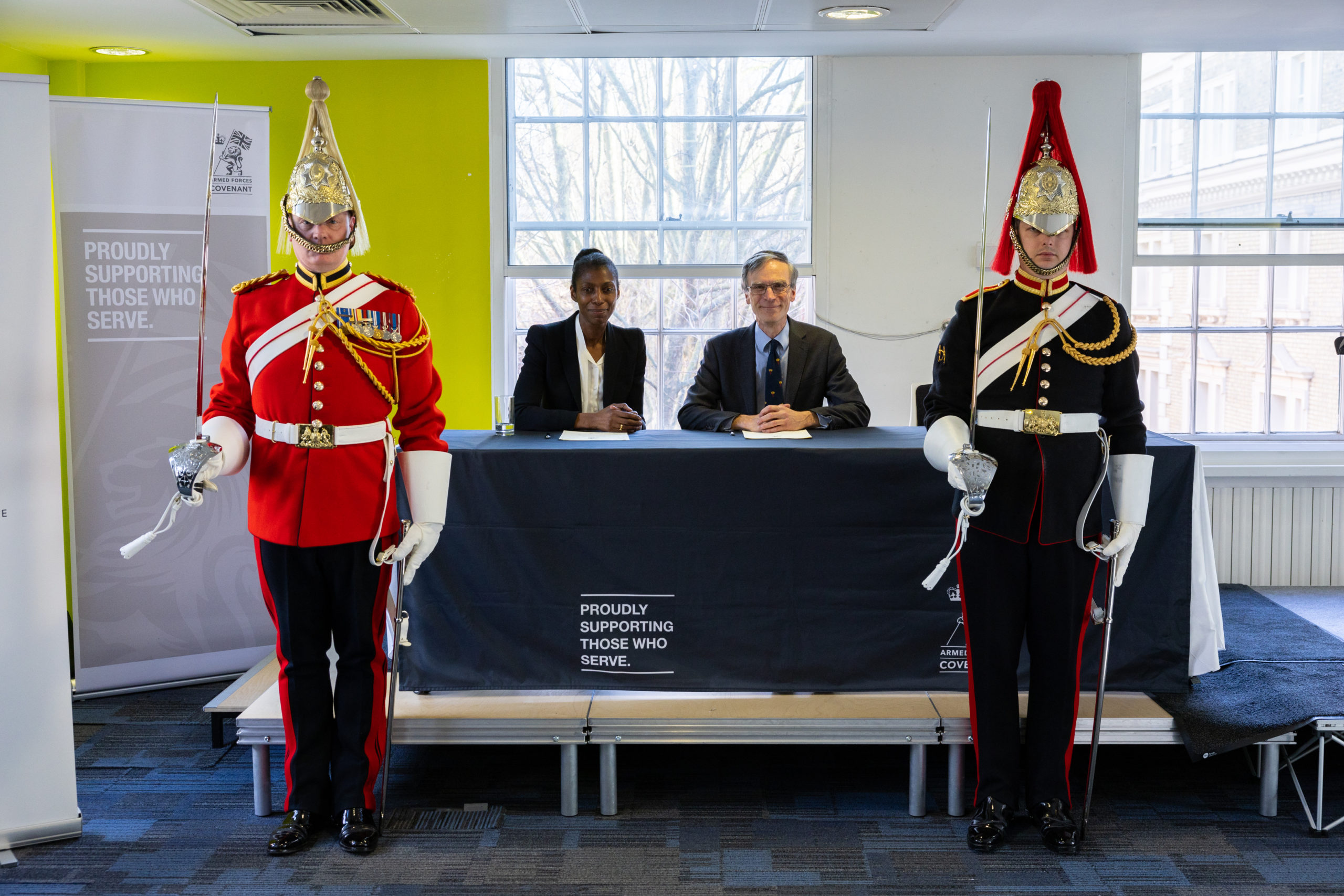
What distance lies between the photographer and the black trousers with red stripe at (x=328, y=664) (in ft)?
8.65

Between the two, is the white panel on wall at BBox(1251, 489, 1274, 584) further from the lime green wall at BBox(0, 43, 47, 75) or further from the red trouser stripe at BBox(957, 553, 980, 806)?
the lime green wall at BBox(0, 43, 47, 75)

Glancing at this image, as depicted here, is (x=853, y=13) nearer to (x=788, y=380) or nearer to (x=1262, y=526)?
(x=788, y=380)

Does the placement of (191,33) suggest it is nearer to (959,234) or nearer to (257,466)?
(257,466)

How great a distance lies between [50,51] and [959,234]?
390cm

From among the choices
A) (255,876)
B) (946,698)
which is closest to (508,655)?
(255,876)

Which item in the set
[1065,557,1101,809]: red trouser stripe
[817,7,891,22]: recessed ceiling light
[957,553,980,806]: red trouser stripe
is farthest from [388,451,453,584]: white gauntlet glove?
[817,7,891,22]: recessed ceiling light

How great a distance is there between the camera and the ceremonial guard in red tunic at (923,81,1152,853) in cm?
257

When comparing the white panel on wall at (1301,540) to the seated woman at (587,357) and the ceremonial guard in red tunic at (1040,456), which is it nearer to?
the ceremonial guard in red tunic at (1040,456)

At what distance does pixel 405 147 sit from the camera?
5.04 metres

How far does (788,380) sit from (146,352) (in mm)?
2222

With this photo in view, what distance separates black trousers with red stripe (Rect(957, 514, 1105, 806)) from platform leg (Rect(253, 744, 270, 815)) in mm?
1737

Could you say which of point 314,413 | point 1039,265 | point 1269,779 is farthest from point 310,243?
point 1269,779

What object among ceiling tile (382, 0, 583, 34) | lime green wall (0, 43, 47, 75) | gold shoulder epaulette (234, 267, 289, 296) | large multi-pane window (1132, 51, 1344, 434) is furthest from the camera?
large multi-pane window (1132, 51, 1344, 434)

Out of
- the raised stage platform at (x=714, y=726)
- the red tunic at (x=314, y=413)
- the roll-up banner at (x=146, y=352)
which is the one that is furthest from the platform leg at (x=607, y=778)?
the roll-up banner at (x=146, y=352)
